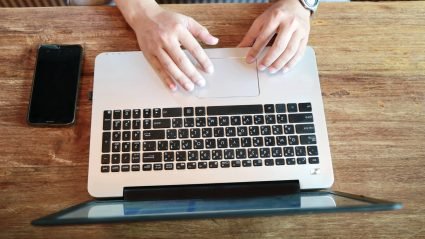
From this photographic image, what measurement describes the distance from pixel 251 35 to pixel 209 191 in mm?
306

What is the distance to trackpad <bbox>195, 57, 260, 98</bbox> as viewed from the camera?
679mm

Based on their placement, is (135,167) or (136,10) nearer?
(135,167)

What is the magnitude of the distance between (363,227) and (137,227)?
374 mm

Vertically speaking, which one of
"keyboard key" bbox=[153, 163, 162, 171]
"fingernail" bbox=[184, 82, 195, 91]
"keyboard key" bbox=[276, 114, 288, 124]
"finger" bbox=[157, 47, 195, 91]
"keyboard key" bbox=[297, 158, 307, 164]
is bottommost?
"keyboard key" bbox=[153, 163, 162, 171]

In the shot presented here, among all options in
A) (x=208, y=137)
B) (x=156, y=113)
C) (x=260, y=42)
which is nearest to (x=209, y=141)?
(x=208, y=137)

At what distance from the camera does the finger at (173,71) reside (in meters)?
0.67

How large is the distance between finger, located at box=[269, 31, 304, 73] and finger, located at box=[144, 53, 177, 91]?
18 centimetres

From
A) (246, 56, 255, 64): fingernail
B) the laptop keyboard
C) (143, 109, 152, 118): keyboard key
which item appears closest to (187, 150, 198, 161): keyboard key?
the laptop keyboard

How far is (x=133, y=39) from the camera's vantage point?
0.74 metres

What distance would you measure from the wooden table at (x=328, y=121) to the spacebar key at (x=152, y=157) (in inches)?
4.1

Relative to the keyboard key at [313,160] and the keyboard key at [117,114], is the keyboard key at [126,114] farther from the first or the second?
the keyboard key at [313,160]

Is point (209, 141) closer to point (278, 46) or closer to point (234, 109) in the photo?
point (234, 109)

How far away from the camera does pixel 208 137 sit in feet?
2.11

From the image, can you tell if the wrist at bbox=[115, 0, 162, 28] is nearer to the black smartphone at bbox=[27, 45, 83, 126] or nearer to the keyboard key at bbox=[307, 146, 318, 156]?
the black smartphone at bbox=[27, 45, 83, 126]
